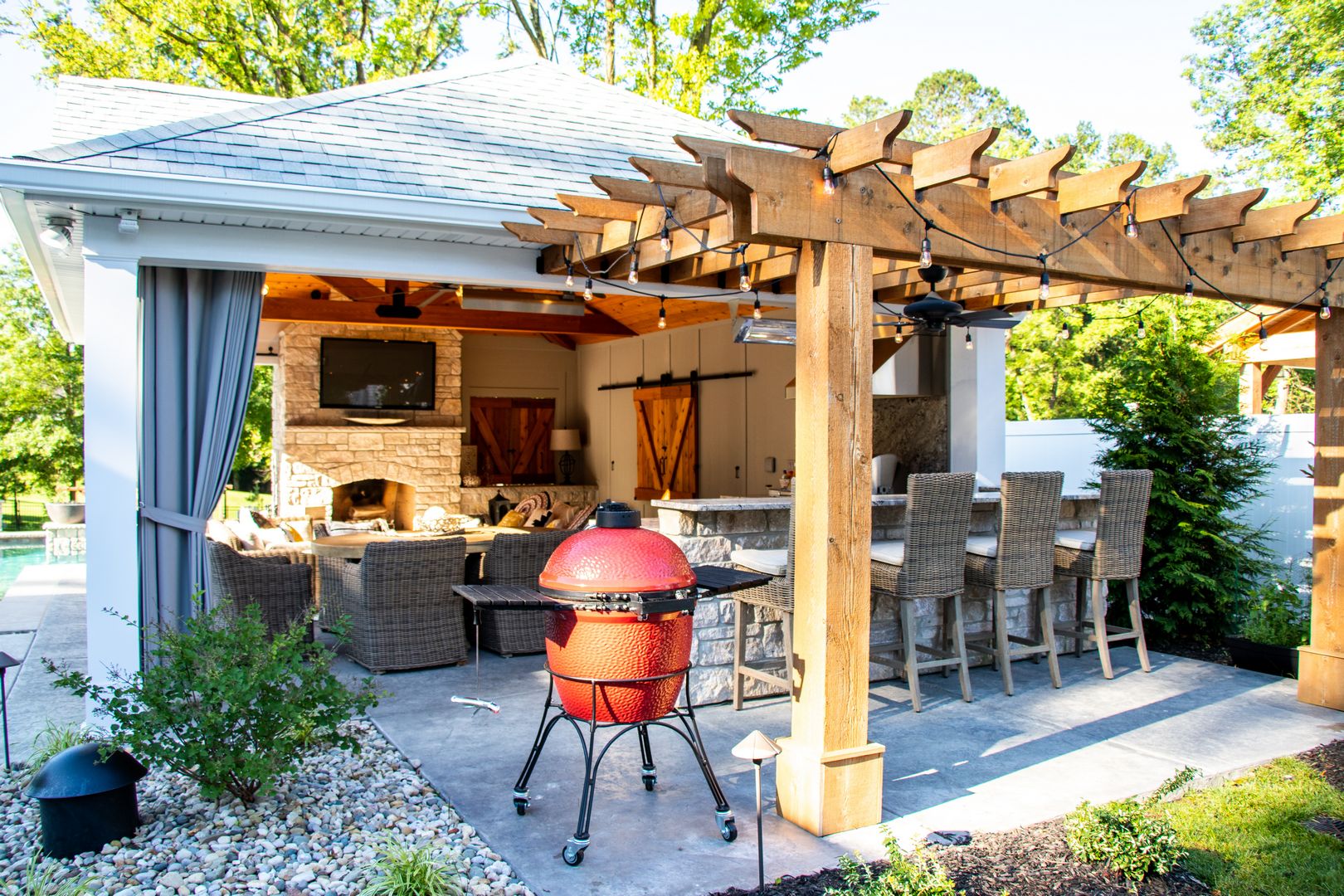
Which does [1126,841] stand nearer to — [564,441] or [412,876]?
[412,876]

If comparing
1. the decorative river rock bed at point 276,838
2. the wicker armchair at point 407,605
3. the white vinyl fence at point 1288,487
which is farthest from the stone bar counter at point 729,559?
the white vinyl fence at point 1288,487

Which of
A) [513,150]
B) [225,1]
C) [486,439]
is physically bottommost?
[486,439]

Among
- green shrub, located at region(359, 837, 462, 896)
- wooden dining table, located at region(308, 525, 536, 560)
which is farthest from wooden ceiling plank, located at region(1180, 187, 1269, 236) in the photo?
wooden dining table, located at region(308, 525, 536, 560)

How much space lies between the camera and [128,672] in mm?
4645

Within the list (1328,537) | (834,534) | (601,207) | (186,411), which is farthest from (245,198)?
(1328,537)

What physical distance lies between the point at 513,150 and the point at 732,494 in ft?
16.8

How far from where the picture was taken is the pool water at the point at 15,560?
11.3m

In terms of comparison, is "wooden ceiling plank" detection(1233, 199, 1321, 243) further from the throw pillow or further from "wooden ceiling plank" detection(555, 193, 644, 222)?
the throw pillow

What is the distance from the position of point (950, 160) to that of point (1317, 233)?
7.94 feet

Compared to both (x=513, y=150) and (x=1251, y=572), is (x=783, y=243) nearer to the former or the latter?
(x=513, y=150)

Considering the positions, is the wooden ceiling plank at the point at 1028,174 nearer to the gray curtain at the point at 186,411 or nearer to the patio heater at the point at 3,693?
the gray curtain at the point at 186,411

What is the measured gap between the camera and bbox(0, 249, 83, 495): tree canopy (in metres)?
16.3

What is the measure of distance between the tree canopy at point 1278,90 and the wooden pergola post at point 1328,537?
8814mm

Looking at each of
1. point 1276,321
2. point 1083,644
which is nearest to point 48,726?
point 1083,644
